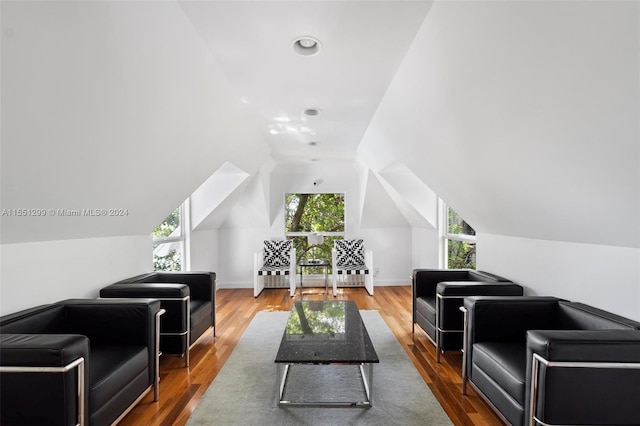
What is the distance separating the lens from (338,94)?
2848 millimetres

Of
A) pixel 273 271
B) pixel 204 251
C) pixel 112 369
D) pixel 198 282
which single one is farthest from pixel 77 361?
pixel 204 251

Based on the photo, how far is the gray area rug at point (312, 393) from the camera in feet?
7.27

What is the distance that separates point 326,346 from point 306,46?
205 cm

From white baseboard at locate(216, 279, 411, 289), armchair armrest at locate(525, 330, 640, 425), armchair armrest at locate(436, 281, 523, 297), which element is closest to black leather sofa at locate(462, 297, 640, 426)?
armchair armrest at locate(525, 330, 640, 425)

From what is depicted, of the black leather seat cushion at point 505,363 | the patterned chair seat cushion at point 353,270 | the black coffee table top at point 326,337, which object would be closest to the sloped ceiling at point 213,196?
the patterned chair seat cushion at point 353,270

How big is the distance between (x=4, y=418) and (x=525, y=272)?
147 inches

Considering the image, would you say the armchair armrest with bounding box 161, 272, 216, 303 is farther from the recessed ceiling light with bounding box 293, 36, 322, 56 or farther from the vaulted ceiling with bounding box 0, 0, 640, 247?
the recessed ceiling light with bounding box 293, 36, 322, 56

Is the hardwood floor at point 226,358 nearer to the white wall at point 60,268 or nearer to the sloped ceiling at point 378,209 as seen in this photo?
the white wall at point 60,268

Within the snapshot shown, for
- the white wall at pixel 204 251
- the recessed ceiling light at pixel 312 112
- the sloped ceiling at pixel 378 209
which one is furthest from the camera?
the sloped ceiling at pixel 378 209

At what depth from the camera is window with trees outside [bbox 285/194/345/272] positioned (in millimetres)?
6641

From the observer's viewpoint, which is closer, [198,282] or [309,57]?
[309,57]

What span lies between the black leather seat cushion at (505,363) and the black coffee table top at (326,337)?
0.72 metres

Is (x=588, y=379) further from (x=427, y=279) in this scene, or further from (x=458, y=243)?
(x=458, y=243)

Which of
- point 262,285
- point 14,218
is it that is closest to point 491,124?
point 14,218
